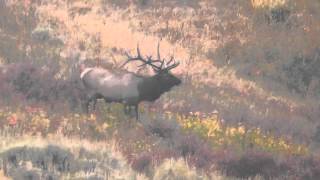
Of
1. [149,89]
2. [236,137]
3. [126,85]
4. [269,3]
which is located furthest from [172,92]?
[269,3]

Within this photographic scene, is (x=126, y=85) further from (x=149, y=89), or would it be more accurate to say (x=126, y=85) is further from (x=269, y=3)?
(x=269, y=3)

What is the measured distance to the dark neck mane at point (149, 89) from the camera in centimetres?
1407

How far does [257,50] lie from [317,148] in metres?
8.24

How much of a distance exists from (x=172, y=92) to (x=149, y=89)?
3.03m

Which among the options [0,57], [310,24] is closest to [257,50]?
[310,24]

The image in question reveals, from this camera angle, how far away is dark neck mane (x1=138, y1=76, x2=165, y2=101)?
14072 mm

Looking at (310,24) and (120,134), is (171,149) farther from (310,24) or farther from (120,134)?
(310,24)

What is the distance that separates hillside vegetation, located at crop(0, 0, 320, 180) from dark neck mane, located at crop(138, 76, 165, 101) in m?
0.42

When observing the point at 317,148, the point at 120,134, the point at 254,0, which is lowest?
the point at 317,148

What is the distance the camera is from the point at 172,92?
56.4ft

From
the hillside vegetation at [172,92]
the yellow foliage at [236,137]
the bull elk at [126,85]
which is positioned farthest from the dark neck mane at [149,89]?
the yellow foliage at [236,137]

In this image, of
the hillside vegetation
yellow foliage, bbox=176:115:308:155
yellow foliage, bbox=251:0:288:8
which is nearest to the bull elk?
the hillside vegetation

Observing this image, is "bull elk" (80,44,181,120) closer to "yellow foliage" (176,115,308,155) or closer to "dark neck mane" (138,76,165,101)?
"dark neck mane" (138,76,165,101)

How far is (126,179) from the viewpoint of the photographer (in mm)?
8859
